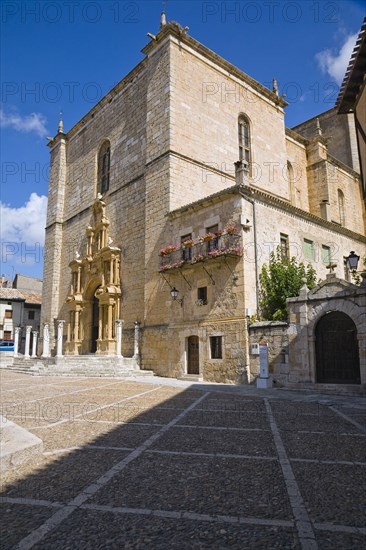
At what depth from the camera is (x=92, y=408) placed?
24.0 feet

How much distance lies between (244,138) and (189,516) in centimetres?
2095

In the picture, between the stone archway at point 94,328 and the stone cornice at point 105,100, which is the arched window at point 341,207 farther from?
the stone archway at point 94,328

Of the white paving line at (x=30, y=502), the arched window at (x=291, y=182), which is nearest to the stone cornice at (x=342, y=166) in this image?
the arched window at (x=291, y=182)

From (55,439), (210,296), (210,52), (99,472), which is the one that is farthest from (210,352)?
(210,52)

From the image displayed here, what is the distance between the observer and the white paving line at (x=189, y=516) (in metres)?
2.65

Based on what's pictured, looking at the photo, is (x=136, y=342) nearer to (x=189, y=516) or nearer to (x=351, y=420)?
(x=351, y=420)

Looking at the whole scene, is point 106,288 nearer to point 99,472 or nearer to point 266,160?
point 266,160

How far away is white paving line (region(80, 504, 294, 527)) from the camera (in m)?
2.65

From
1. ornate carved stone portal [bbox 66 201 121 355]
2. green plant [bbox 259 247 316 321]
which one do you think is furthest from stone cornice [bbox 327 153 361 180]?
ornate carved stone portal [bbox 66 201 121 355]

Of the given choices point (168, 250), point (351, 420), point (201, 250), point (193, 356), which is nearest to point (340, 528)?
point (351, 420)

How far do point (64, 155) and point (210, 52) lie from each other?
12735mm

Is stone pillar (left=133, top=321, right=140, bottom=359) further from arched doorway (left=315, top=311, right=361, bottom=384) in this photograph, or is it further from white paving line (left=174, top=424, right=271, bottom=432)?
white paving line (left=174, top=424, right=271, bottom=432)

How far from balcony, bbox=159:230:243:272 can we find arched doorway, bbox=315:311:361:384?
3919 millimetres

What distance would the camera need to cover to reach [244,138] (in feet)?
69.8
